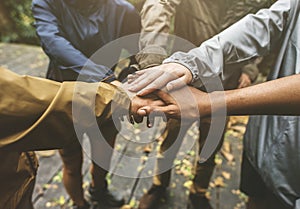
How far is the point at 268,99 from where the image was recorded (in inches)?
38.9

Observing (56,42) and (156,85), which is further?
(56,42)

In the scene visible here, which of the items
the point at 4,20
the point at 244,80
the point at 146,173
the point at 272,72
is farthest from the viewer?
the point at 4,20

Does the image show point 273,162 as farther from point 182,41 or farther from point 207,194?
point 207,194

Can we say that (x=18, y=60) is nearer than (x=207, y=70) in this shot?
No

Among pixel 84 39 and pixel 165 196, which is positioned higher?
pixel 84 39

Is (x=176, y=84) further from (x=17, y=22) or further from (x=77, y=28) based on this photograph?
(x=17, y=22)

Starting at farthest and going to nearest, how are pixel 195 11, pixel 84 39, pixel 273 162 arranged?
1. pixel 84 39
2. pixel 195 11
3. pixel 273 162

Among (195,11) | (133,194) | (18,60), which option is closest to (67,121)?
(195,11)

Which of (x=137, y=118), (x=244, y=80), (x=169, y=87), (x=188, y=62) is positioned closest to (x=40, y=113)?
(x=137, y=118)

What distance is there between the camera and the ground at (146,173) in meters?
2.28

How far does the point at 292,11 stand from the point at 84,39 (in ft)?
3.44

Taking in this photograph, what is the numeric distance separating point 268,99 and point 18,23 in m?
5.13

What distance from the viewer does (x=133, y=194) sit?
2320 millimetres

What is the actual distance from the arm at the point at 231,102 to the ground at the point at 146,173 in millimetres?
1388
